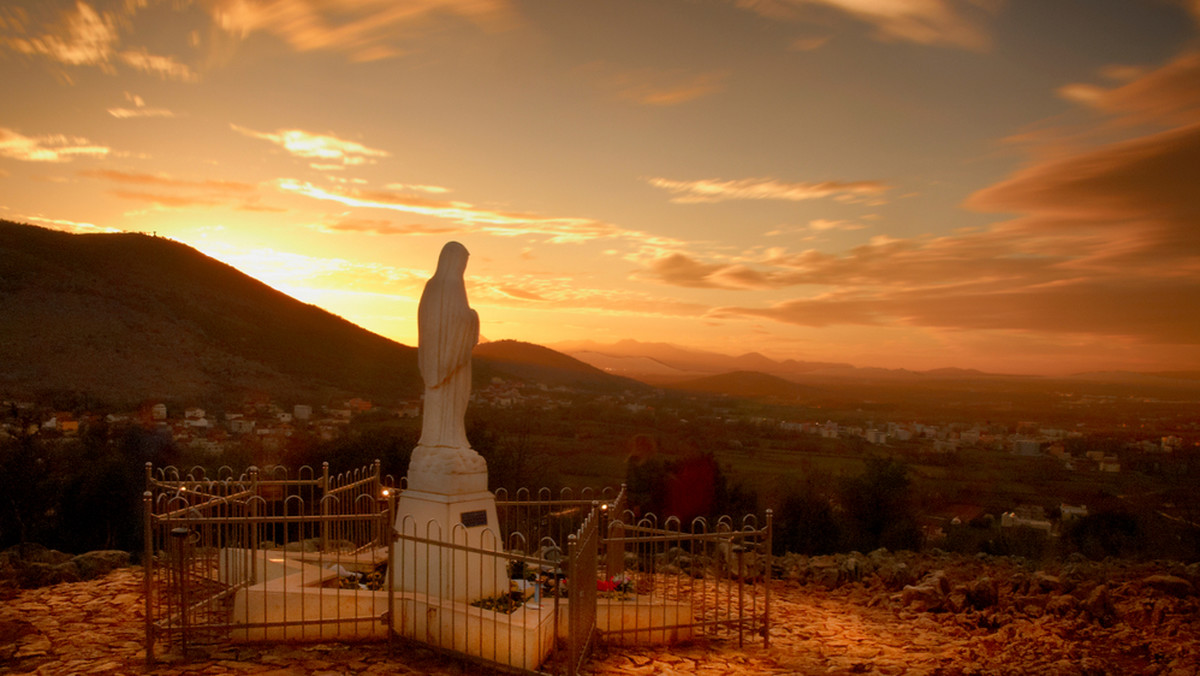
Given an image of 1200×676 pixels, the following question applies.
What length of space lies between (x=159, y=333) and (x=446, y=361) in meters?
31.3

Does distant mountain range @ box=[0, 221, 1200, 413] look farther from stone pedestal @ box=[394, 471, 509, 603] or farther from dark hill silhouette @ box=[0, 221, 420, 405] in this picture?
stone pedestal @ box=[394, 471, 509, 603]

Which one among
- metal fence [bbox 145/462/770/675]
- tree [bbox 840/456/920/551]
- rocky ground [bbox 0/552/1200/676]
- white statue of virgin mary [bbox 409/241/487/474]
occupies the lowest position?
tree [bbox 840/456/920/551]

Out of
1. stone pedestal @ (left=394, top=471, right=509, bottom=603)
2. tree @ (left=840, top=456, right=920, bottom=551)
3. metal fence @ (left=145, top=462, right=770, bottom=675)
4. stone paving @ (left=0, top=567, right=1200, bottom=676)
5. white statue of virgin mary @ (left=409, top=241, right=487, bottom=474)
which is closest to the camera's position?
metal fence @ (left=145, top=462, right=770, bottom=675)

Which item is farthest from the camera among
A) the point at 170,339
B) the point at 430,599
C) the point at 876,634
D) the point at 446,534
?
the point at 170,339

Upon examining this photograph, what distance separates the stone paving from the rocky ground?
0.7 inches

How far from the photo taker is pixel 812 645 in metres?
7.72

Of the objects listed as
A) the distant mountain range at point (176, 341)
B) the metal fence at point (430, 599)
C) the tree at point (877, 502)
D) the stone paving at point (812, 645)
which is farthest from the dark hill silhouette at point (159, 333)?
the tree at point (877, 502)

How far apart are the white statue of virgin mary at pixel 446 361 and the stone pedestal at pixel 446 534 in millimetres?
228

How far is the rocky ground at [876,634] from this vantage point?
20.5 feet

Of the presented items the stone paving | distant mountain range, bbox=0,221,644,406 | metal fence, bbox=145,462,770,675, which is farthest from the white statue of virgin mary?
distant mountain range, bbox=0,221,644,406

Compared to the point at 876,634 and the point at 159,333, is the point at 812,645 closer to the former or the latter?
the point at 876,634

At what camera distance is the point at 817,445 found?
31.1 m

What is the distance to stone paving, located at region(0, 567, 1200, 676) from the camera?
616 cm

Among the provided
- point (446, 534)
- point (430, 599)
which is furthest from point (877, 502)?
point (430, 599)
